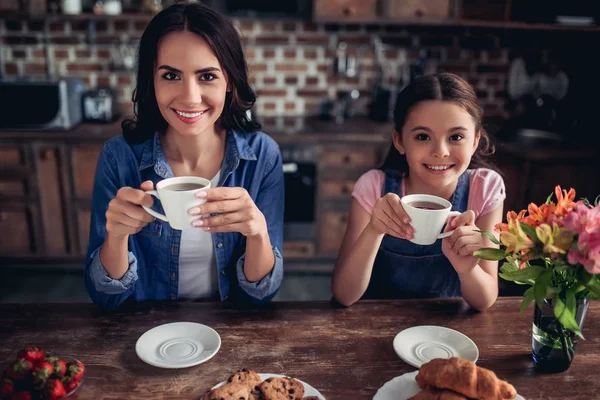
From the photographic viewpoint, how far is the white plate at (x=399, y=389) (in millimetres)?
959

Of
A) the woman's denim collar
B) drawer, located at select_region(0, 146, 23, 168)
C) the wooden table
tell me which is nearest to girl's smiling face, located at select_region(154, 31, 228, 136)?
the woman's denim collar

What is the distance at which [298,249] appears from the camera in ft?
11.1

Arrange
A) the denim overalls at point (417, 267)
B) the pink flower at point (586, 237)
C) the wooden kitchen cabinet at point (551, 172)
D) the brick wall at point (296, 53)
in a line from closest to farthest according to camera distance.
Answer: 1. the pink flower at point (586, 237)
2. the denim overalls at point (417, 267)
3. the wooden kitchen cabinet at point (551, 172)
4. the brick wall at point (296, 53)

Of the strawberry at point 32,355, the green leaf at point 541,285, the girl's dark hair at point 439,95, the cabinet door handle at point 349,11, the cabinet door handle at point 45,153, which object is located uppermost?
the cabinet door handle at point 349,11

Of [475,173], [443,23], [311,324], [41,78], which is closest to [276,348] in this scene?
[311,324]

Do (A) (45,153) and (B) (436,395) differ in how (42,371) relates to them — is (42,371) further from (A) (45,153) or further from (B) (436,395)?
(A) (45,153)

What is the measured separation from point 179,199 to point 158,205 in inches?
20.7

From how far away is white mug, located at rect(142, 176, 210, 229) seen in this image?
962 mm

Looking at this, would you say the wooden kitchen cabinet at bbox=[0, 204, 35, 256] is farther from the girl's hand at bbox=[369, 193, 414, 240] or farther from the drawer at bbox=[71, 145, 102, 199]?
the girl's hand at bbox=[369, 193, 414, 240]

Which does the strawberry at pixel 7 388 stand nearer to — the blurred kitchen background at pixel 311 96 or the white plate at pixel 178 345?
the white plate at pixel 178 345

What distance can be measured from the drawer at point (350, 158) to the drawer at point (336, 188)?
4.0 inches

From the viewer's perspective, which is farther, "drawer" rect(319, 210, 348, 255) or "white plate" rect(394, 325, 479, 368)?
"drawer" rect(319, 210, 348, 255)

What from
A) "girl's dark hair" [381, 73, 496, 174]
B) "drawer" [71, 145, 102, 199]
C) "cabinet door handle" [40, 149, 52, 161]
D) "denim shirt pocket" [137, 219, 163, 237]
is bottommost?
"drawer" [71, 145, 102, 199]

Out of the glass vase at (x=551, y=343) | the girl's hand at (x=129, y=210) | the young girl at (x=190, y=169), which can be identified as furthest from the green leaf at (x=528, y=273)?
the girl's hand at (x=129, y=210)
